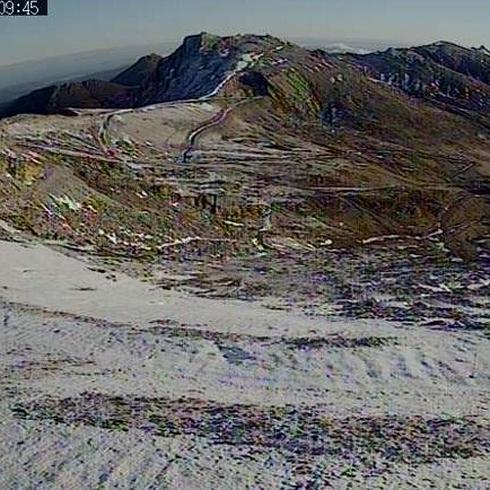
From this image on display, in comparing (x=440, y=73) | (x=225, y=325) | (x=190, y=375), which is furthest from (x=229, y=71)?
(x=190, y=375)

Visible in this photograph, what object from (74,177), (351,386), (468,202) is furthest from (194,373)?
(468,202)

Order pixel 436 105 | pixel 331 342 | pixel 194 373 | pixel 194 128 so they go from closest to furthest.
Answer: pixel 194 373, pixel 331 342, pixel 194 128, pixel 436 105

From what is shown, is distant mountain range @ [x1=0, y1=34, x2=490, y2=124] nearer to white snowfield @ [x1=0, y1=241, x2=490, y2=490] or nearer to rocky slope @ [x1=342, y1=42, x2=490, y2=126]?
rocky slope @ [x1=342, y1=42, x2=490, y2=126]

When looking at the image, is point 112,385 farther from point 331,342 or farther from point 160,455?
point 331,342

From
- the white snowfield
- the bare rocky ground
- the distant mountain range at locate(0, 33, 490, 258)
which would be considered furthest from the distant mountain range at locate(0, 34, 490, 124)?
the white snowfield

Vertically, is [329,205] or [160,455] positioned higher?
[160,455]

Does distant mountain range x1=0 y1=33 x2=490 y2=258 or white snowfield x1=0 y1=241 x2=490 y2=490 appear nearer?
white snowfield x1=0 y1=241 x2=490 y2=490

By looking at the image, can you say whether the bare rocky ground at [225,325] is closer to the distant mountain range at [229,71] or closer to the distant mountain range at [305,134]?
the distant mountain range at [305,134]

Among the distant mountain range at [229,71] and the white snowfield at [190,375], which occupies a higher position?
the distant mountain range at [229,71]

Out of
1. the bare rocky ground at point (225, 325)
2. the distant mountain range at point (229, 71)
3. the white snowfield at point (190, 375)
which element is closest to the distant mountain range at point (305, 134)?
the distant mountain range at point (229, 71)
